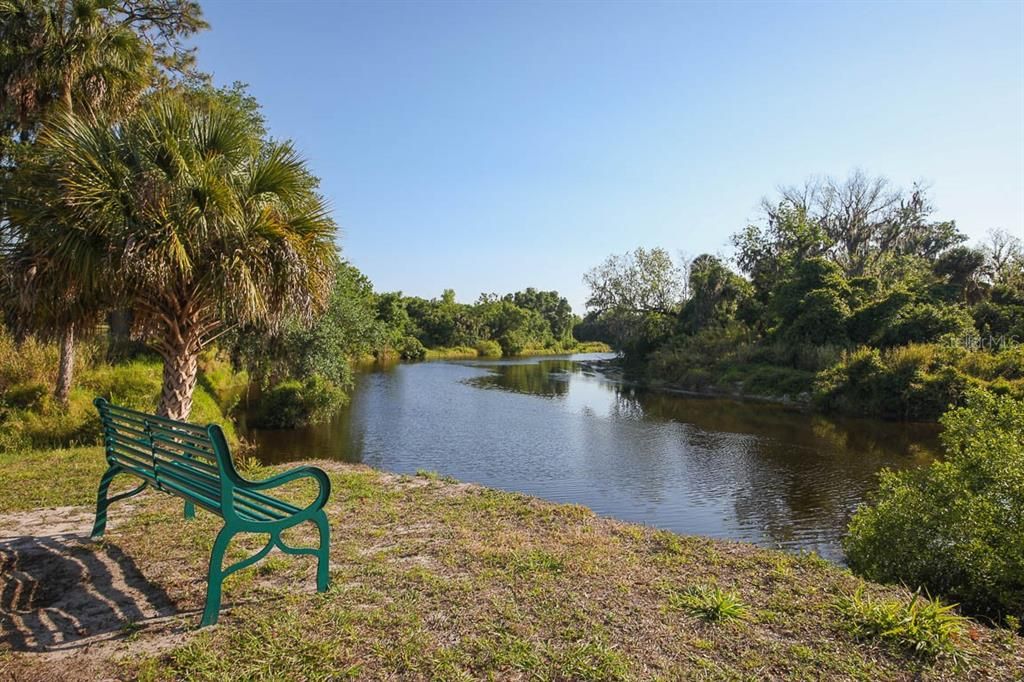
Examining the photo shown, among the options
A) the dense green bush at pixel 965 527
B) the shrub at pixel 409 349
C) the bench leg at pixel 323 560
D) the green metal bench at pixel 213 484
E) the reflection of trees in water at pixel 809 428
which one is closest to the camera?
the green metal bench at pixel 213 484

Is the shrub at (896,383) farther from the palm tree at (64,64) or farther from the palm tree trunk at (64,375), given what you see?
the palm tree at (64,64)

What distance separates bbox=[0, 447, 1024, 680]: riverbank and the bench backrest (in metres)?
0.69

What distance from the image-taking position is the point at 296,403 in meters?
18.7

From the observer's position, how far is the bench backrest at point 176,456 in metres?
3.73

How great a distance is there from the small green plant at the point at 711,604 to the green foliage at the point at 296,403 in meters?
16.1

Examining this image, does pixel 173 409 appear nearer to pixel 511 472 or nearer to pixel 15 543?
pixel 15 543

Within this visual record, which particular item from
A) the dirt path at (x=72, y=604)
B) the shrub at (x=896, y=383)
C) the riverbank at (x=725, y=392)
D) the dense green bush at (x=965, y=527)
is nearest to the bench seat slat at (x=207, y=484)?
the dirt path at (x=72, y=604)

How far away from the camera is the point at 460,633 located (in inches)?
144

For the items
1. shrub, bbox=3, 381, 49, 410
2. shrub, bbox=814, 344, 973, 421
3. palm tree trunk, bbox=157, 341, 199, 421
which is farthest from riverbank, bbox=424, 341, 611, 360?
palm tree trunk, bbox=157, 341, 199, 421

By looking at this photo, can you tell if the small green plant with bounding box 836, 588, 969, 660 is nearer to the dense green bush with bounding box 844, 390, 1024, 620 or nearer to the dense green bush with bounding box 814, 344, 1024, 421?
the dense green bush with bounding box 844, 390, 1024, 620

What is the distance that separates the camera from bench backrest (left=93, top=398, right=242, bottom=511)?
12.2 ft

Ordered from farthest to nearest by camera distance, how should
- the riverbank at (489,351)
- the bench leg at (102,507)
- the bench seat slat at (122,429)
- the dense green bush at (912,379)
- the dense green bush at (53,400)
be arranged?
the riverbank at (489,351) → the dense green bush at (912,379) → the dense green bush at (53,400) → the bench leg at (102,507) → the bench seat slat at (122,429)

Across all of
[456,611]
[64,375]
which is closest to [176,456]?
[456,611]

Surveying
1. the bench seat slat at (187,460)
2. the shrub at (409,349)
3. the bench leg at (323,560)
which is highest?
the shrub at (409,349)
